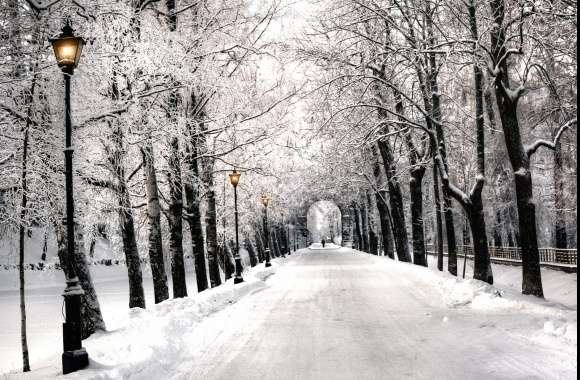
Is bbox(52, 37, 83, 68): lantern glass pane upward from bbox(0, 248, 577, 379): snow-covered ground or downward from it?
upward

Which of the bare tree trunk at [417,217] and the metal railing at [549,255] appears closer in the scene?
the metal railing at [549,255]

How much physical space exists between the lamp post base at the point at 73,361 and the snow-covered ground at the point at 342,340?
6.2 inches

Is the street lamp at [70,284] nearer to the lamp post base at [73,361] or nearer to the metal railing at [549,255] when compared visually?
the lamp post base at [73,361]

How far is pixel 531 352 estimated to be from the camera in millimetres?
6977

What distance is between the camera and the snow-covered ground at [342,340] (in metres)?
6.42

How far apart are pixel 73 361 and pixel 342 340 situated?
3.92 m

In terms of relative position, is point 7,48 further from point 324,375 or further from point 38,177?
point 324,375

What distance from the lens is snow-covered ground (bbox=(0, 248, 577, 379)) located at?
21.1 feet

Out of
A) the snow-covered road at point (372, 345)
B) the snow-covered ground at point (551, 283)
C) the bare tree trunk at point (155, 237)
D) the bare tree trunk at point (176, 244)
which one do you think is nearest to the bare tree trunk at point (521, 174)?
the snow-covered ground at point (551, 283)

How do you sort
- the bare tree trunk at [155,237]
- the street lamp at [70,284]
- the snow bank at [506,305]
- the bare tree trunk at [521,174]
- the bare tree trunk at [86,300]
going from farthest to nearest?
the bare tree trunk at [155,237], the bare tree trunk at [521,174], the bare tree trunk at [86,300], the snow bank at [506,305], the street lamp at [70,284]

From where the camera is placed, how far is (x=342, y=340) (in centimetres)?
827

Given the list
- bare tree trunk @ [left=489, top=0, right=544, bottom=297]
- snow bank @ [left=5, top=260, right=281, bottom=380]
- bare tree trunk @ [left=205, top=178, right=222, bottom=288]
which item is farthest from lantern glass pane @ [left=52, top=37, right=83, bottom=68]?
bare tree trunk @ [left=205, top=178, right=222, bottom=288]

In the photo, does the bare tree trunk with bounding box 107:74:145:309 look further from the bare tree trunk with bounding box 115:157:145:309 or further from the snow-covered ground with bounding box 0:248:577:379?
the snow-covered ground with bounding box 0:248:577:379

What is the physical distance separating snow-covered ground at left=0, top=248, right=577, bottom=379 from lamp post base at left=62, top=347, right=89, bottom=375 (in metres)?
0.16
